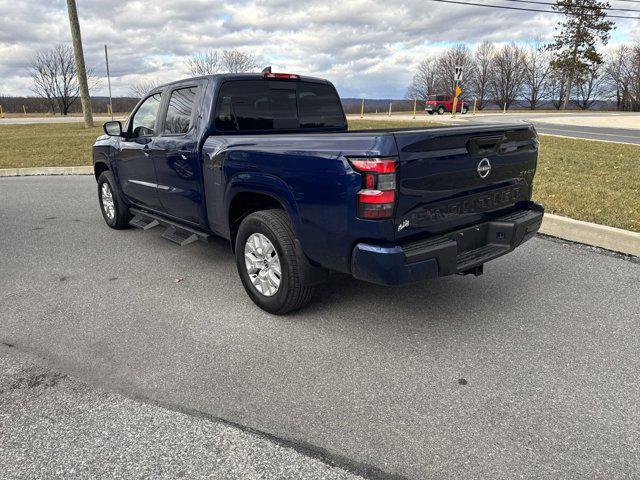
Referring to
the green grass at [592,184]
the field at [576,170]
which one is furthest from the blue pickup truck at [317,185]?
the field at [576,170]

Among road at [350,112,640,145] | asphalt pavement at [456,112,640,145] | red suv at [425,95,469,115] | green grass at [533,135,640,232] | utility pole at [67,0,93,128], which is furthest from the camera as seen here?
red suv at [425,95,469,115]

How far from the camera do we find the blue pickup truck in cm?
288

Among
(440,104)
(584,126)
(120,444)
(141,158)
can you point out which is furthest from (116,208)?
(440,104)

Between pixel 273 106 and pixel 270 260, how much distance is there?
1.65 metres

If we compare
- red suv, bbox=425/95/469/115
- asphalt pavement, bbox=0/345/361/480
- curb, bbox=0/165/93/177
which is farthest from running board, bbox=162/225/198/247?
red suv, bbox=425/95/469/115

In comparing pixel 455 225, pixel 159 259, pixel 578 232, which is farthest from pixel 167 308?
pixel 578 232

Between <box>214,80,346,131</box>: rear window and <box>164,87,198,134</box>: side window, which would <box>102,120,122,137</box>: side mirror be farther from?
<box>214,80,346,131</box>: rear window

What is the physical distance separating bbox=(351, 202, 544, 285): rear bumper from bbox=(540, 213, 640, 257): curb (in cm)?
221

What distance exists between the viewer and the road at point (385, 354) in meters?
2.35

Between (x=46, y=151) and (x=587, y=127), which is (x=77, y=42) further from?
(x=587, y=127)

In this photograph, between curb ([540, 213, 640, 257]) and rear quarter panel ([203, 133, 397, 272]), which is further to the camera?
curb ([540, 213, 640, 257])

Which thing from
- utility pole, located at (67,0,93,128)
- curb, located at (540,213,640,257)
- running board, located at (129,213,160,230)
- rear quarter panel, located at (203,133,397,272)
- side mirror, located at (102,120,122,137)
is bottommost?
curb, located at (540,213,640,257)

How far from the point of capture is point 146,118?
17.4 ft

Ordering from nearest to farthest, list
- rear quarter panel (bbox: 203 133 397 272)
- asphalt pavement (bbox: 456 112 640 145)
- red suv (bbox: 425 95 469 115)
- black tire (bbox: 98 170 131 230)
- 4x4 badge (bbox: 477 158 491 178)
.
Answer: rear quarter panel (bbox: 203 133 397 272) → 4x4 badge (bbox: 477 158 491 178) → black tire (bbox: 98 170 131 230) → asphalt pavement (bbox: 456 112 640 145) → red suv (bbox: 425 95 469 115)
